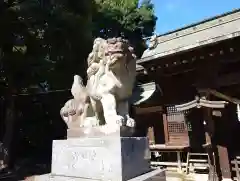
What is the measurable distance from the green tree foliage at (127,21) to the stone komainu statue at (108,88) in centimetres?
1327

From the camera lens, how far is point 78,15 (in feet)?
36.6

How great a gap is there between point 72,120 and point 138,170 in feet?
3.58

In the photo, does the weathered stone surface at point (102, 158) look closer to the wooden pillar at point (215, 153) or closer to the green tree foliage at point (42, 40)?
the wooden pillar at point (215, 153)

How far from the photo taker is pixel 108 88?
2.69 metres

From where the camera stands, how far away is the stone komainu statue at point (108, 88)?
2637 mm

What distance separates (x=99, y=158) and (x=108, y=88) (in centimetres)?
78

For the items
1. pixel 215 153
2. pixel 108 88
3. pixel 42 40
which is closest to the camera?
pixel 108 88

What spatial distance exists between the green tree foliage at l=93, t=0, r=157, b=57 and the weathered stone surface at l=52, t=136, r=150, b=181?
45.0 ft

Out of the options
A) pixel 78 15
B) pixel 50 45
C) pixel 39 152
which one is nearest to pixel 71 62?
pixel 50 45

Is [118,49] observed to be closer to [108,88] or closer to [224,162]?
[108,88]

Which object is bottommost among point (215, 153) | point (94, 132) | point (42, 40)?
point (215, 153)

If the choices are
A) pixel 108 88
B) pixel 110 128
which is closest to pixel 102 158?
pixel 110 128

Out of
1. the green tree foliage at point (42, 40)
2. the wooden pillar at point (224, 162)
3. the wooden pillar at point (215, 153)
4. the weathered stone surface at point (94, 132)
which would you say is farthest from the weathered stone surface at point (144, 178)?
the green tree foliage at point (42, 40)

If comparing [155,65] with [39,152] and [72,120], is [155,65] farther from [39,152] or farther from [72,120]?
[39,152]
